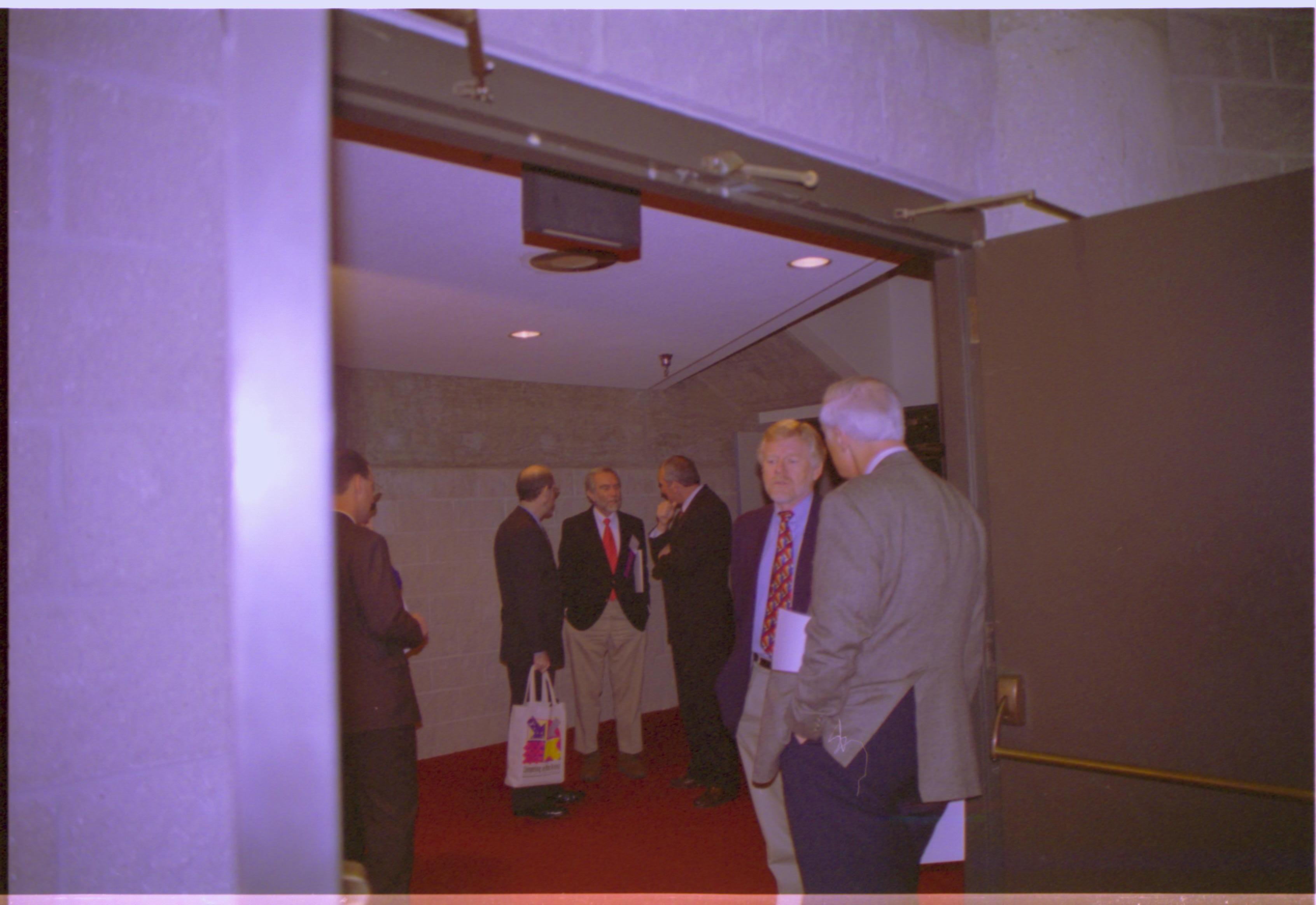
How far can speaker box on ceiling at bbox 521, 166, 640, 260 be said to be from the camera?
1.88m

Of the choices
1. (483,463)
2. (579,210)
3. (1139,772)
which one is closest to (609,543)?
(483,463)

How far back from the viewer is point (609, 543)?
471cm

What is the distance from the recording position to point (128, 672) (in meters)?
0.96

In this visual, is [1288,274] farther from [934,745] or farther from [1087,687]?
[934,745]

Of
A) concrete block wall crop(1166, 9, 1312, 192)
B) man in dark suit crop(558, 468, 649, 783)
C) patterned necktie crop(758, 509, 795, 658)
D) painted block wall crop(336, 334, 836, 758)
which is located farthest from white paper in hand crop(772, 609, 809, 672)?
painted block wall crop(336, 334, 836, 758)

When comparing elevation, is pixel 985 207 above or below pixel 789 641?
above

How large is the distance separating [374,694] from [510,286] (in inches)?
70.9

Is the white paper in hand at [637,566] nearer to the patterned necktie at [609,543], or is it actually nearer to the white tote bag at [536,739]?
the patterned necktie at [609,543]

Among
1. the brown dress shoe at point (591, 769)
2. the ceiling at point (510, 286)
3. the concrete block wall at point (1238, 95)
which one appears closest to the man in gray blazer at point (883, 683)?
the ceiling at point (510, 286)

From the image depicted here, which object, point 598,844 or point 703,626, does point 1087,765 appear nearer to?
point 598,844

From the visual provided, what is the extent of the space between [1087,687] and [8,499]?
72.3 inches

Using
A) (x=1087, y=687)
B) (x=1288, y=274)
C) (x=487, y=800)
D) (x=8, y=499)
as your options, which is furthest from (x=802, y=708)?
(x=487, y=800)

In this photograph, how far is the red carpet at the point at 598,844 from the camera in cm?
306

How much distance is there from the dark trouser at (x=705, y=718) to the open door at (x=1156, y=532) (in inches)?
81.2
